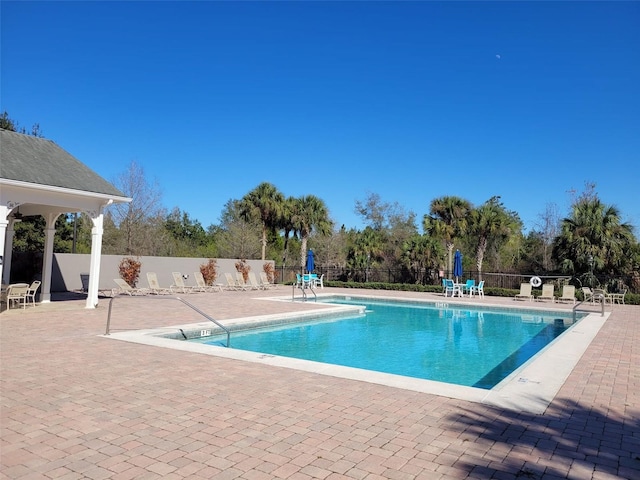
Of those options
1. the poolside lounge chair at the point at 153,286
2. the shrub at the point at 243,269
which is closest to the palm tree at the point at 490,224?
the shrub at the point at 243,269

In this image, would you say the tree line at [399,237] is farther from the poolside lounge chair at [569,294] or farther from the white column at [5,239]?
the white column at [5,239]

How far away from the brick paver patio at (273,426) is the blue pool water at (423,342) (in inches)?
101

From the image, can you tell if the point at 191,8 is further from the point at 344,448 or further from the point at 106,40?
the point at 344,448

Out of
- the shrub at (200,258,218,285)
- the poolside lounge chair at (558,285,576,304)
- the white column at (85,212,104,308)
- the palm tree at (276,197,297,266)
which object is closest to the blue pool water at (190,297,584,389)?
the poolside lounge chair at (558,285,576,304)

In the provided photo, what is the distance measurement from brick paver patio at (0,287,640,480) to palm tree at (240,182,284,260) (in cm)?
2651

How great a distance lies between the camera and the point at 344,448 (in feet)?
11.9

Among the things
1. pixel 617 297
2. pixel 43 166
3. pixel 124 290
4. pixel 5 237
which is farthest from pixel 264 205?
pixel 617 297

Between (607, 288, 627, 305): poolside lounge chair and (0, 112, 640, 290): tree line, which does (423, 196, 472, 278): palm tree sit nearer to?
(0, 112, 640, 290): tree line

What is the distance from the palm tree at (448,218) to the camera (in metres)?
26.3

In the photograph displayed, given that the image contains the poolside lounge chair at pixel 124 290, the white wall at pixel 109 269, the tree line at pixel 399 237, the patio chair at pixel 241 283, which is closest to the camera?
the poolside lounge chair at pixel 124 290

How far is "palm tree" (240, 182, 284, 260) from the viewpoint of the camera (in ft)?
109

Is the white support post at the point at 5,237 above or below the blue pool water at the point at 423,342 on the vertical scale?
above

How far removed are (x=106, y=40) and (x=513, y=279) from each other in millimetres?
23801

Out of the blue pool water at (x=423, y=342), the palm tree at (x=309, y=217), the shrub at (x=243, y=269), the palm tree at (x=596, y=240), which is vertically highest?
the palm tree at (x=309, y=217)
